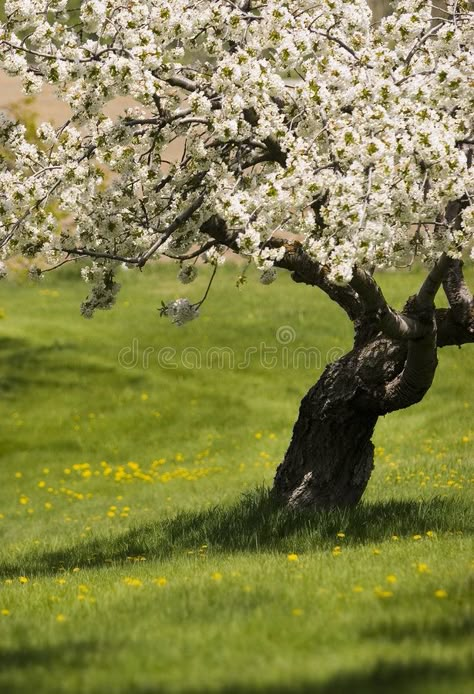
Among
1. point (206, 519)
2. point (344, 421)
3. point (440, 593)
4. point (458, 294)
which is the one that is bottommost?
point (206, 519)

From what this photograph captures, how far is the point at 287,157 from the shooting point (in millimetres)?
9844

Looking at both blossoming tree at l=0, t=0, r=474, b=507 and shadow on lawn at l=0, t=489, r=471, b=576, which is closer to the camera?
blossoming tree at l=0, t=0, r=474, b=507

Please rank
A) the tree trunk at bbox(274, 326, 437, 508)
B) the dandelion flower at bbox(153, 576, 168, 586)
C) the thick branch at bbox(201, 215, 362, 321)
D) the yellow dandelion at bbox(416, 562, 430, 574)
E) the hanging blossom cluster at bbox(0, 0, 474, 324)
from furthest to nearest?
1. the tree trunk at bbox(274, 326, 437, 508)
2. the thick branch at bbox(201, 215, 362, 321)
3. the hanging blossom cluster at bbox(0, 0, 474, 324)
4. the dandelion flower at bbox(153, 576, 168, 586)
5. the yellow dandelion at bbox(416, 562, 430, 574)

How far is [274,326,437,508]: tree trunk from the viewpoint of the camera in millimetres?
11953

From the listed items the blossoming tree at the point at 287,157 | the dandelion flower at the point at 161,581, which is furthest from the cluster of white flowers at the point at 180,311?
the dandelion flower at the point at 161,581

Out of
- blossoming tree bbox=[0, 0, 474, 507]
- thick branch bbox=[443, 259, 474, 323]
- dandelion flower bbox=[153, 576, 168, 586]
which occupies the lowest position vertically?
dandelion flower bbox=[153, 576, 168, 586]

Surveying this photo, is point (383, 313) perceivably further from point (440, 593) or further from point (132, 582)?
point (440, 593)

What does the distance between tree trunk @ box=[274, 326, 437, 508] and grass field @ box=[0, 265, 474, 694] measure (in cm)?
43

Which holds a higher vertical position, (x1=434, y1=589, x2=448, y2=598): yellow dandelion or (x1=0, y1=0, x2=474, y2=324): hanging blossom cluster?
(x1=0, y1=0, x2=474, y2=324): hanging blossom cluster

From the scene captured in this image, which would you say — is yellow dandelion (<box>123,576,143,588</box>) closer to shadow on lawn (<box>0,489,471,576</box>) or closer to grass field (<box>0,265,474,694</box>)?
grass field (<box>0,265,474,694</box>)

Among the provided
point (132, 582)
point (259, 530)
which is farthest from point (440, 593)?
point (259, 530)

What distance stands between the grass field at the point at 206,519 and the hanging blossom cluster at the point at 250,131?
3032 mm

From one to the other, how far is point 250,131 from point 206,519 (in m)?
5.64

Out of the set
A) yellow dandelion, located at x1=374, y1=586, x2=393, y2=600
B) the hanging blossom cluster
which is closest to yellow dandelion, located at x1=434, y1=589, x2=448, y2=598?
yellow dandelion, located at x1=374, y1=586, x2=393, y2=600
